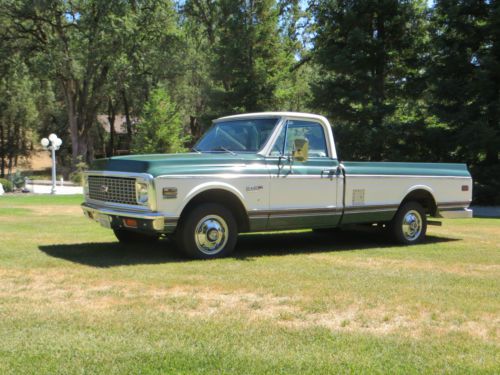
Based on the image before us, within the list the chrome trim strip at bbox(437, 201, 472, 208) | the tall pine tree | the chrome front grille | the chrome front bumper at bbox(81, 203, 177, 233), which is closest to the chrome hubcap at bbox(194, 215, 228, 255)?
the chrome front bumper at bbox(81, 203, 177, 233)

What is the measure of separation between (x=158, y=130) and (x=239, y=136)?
2945cm

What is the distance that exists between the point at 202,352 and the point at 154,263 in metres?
3.37

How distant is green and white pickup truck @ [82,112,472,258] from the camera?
270 inches

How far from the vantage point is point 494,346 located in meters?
4.03

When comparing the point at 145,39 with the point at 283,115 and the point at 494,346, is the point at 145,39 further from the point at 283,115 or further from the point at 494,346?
the point at 494,346

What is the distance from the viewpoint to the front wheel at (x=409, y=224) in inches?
364

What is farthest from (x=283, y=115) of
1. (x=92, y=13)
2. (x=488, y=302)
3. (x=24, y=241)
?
(x=92, y=13)

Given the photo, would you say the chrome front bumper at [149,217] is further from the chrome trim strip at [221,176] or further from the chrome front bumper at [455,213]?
the chrome front bumper at [455,213]

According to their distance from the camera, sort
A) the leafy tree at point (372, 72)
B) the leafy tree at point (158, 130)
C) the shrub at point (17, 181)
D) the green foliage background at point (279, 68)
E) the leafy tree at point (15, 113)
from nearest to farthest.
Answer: the green foliage background at point (279, 68) < the leafy tree at point (372, 72) < the shrub at point (17, 181) < the leafy tree at point (158, 130) < the leafy tree at point (15, 113)

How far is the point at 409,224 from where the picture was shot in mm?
9414

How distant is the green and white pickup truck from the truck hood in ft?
0.04

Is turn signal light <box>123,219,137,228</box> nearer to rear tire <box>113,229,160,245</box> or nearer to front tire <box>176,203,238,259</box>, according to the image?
front tire <box>176,203,238,259</box>

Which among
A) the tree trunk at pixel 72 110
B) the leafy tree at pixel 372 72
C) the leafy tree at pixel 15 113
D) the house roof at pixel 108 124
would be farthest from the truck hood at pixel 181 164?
the house roof at pixel 108 124

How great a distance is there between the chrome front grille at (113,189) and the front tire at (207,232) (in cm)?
72
